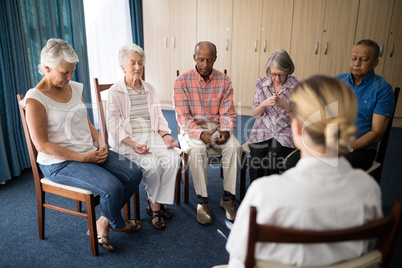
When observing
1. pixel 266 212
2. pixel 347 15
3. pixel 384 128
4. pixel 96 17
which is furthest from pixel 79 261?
pixel 347 15

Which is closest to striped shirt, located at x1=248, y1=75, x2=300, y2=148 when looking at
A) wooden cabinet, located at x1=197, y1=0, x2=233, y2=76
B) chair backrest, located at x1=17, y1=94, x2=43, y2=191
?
chair backrest, located at x1=17, y1=94, x2=43, y2=191

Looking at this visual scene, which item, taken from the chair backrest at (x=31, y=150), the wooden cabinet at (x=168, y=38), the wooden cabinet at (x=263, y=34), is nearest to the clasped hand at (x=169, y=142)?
the chair backrest at (x=31, y=150)

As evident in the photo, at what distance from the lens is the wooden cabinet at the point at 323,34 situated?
429 centimetres

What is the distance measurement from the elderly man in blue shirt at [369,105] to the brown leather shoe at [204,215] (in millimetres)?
988

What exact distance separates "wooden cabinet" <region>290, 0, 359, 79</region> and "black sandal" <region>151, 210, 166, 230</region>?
350 centimetres

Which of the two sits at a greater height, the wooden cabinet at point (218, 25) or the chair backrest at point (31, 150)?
the wooden cabinet at point (218, 25)

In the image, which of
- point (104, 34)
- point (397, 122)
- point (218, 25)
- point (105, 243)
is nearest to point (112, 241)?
point (105, 243)

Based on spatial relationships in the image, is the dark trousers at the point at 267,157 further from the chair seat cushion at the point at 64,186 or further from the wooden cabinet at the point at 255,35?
the wooden cabinet at the point at 255,35

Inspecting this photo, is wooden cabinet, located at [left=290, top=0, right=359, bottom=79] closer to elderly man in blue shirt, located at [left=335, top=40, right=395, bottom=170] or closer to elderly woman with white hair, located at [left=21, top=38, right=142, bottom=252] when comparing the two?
elderly man in blue shirt, located at [left=335, top=40, right=395, bottom=170]

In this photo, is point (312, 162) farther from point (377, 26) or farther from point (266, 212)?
point (377, 26)

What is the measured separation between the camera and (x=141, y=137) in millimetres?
2070

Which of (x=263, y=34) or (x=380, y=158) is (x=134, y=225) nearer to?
(x=380, y=158)

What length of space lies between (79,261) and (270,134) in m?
1.47

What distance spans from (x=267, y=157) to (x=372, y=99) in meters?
0.77
